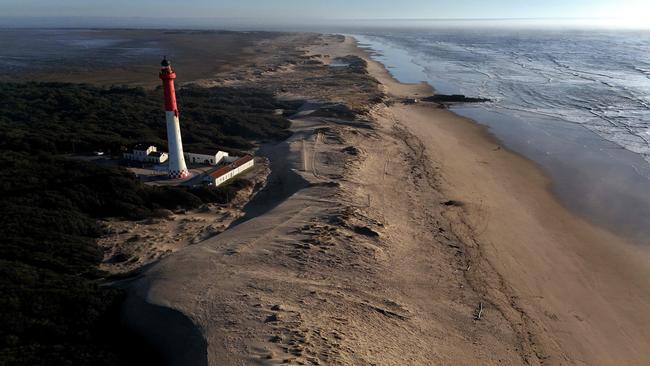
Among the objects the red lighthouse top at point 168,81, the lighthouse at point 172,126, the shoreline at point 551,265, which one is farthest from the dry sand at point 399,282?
the red lighthouse top at point 168,81

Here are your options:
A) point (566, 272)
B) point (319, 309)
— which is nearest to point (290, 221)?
point (319, 309)

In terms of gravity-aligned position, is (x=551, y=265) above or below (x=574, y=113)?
below

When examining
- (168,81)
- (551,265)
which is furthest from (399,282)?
(168,81)

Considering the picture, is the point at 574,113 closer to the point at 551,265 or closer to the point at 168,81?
the point at 551,265

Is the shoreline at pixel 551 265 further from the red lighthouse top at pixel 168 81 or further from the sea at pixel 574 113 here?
the red lighthouse top at pixel 168 81

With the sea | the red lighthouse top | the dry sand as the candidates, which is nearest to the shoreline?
the dry sand

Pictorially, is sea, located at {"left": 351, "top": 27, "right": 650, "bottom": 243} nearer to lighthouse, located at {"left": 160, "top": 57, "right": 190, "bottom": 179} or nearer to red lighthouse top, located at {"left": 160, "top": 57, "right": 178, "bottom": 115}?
lighthouse, located at {"left": 160, "top": 57, "right": 190, "bottom": 179}
